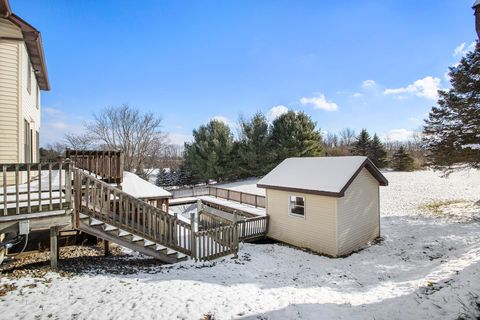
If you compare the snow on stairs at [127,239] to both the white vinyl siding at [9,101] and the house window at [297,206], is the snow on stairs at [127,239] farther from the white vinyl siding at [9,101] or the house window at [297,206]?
the house window at [297,206]

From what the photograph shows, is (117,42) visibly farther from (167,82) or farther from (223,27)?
(167,82)

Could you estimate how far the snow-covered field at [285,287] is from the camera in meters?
4.36

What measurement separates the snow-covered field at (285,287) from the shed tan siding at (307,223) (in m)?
0.76

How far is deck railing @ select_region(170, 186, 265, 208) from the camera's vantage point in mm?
18531

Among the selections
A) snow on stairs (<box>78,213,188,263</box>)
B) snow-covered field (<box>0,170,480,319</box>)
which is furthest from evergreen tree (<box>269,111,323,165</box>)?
snow on stairs (<box>78,213,188,263</box>)

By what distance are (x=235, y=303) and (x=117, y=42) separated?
51.5 feet

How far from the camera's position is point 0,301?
4277 millimetres

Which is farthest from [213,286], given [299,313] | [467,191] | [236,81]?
[467,191]

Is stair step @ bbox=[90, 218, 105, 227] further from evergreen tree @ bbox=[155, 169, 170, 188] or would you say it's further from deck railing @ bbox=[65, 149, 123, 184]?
evergreen tree @ bbox=[155, 169, 170, 188]

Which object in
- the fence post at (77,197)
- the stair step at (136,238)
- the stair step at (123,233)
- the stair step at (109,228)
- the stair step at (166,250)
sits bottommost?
the stair step at (166,250)

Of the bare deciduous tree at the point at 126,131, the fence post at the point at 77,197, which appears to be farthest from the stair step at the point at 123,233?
the bare deciduous tree at the point at 126,131

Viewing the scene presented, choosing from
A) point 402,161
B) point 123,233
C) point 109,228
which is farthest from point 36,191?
point 402,161

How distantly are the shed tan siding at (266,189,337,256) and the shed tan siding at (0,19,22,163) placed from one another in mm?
10447

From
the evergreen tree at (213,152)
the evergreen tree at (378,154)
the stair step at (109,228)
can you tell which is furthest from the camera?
the evergreen tree at (378,154)
